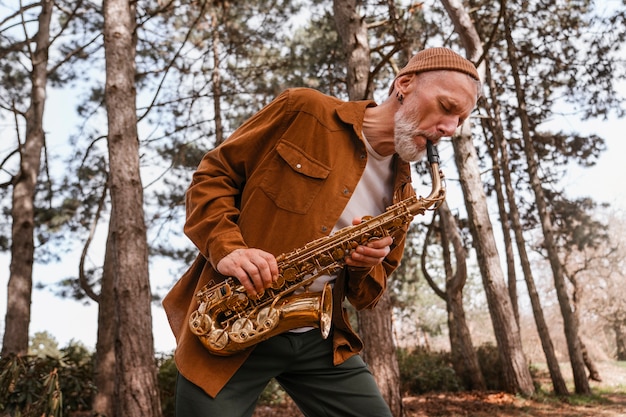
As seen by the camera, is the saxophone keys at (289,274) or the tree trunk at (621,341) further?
the tree trunk at (621,341)

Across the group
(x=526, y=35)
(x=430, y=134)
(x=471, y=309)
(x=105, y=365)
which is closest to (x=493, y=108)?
(x=526, y=35)

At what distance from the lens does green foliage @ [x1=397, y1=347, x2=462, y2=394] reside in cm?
1402

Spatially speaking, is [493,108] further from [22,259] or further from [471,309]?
[471,309]

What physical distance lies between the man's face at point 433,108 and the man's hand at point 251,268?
0.80m

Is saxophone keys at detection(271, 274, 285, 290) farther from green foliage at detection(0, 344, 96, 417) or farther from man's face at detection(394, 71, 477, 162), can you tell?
green foliage at detection(0, 344, 96, 417)

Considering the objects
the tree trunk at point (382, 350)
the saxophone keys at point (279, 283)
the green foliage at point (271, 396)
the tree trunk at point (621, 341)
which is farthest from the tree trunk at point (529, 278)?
the saxophone keys at point (279, 283)

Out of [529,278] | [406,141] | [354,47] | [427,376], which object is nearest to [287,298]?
[406,141]

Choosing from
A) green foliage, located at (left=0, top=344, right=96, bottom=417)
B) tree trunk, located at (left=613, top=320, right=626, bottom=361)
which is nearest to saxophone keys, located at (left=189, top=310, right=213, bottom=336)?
green foliage, located at (left=0, top=344, right=96, bottom=417)

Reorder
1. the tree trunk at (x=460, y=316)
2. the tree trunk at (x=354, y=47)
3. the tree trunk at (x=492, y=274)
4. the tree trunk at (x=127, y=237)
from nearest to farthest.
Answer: the tree trunk at (x=127, y=237) → the tree trunk at (x=354, y=47) → the tree trunk at (x=492, y=274) → the tree trunk at (x=460, y=316)

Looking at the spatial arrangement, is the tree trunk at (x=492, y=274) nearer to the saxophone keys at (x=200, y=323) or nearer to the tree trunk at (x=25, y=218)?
the tree trunk at (x=25, y=218)

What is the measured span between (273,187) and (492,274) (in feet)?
34.4

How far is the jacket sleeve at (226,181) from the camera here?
212cm

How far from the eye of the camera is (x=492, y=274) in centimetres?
1194

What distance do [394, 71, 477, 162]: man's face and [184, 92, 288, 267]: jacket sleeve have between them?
516mm
